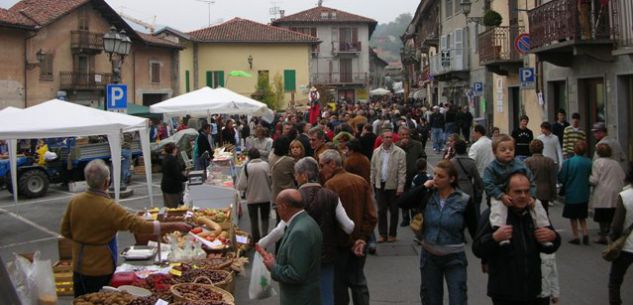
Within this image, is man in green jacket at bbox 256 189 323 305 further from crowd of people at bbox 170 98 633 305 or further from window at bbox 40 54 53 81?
window at bbox 40 54 53 81

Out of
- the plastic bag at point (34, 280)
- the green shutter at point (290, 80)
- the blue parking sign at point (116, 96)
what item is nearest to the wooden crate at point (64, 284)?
the plastic bag at point (34, 280)

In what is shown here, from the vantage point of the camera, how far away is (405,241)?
34.9 feet

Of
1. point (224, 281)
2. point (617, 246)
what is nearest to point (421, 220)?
point (617, 246)

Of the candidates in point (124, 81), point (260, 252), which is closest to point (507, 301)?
point (260, 252)

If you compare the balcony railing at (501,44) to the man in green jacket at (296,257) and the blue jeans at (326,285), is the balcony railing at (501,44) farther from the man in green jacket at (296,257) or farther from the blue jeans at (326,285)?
the man in green jacket at (296,257)

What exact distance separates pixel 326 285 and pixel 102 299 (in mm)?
1898

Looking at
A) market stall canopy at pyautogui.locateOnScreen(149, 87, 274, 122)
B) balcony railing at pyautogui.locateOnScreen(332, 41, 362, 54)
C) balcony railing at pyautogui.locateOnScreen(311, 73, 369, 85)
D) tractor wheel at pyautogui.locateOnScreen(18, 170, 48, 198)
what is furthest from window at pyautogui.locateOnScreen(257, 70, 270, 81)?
tractor wheel at pyautogui.locateOnScreen(18, 170, 48, 198)

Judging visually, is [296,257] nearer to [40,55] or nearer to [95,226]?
[95,226]

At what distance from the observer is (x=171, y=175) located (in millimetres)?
11500

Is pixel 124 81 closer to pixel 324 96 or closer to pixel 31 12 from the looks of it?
pixel 31 12

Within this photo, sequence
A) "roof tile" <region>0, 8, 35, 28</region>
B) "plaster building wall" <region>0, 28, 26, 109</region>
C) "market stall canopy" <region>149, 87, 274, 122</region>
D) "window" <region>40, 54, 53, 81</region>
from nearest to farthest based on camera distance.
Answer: "market stall canopy" <region>149, 87, 274, 122</region> < "roof tile" <region>0, 8, 35, 28</region> < "plaster building wall" <region>0, 28, 26, 109</region> < "window" <region>40, 54, 53, 81</region>

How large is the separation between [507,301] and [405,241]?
5.88 metres

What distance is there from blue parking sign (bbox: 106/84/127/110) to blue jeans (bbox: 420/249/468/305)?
11.4 meters

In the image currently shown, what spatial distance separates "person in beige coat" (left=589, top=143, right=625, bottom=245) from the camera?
9.30 m
